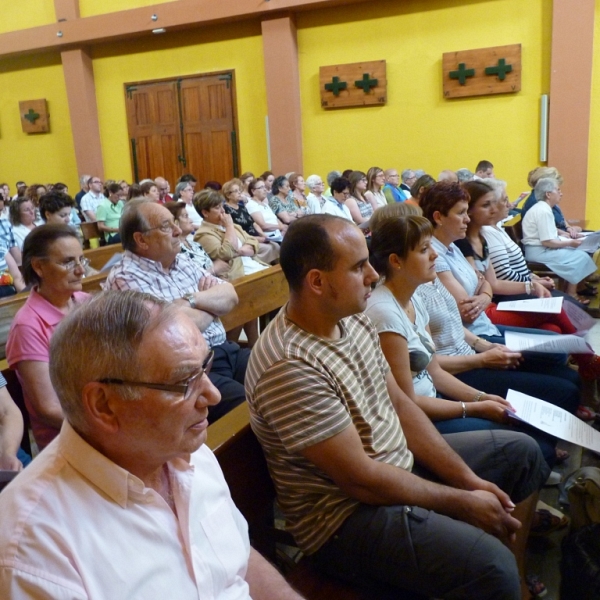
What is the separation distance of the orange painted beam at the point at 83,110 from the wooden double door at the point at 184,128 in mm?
641

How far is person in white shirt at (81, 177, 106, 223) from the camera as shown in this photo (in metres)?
8.62

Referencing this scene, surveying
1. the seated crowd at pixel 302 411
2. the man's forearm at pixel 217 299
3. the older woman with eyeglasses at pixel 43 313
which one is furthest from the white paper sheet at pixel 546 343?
the older woman with eyeglasses at pixel 43 313

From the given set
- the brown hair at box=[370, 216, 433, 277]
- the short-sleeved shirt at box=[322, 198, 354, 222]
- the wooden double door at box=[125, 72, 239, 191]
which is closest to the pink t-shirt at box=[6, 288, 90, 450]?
the brown hair at box=[370, 216, 433, 277]

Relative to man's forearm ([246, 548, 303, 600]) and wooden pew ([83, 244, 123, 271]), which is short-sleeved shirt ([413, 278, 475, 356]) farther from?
wooden pew ([83, 244, 123, 271])

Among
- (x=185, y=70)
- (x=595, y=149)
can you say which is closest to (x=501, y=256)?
(x=595, y=149)

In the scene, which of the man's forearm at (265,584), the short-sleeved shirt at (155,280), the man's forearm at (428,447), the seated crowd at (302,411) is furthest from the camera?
the short-sleeved shirt at (155,280)

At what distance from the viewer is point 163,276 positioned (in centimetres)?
261

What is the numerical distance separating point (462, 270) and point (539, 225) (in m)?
2.50

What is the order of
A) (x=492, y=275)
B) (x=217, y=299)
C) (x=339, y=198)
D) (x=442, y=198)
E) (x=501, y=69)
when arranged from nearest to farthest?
1. (x=217, y=299)
2. (x=442, y=198)
3. (x=492, y=275)
4. (x=339, y=198)
5. (x=501, y=69)

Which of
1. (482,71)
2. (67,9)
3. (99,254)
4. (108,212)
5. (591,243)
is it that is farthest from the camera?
(67,9)

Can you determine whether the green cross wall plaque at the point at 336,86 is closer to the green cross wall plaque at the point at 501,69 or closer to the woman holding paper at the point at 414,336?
the green cross wall plaque at the point at 501,69

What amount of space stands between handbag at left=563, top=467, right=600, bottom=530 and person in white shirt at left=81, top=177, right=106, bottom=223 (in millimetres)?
7903

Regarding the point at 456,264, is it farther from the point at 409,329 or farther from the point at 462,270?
the point at 409,329

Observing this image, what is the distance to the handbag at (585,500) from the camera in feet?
5.95
